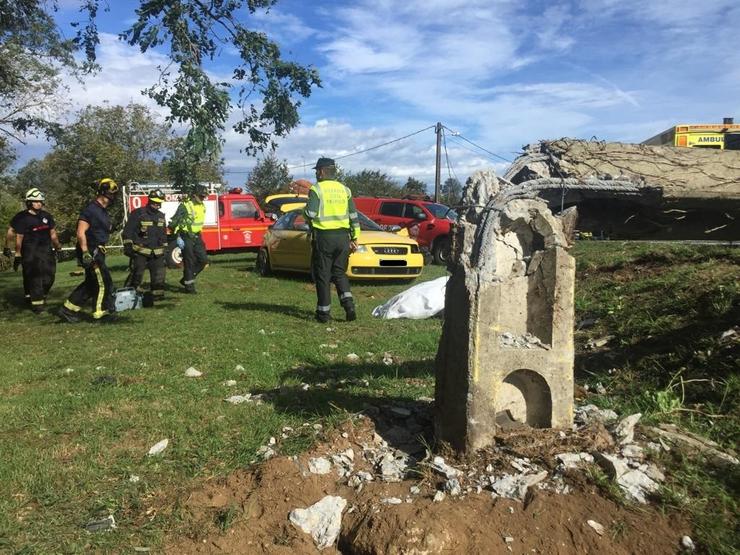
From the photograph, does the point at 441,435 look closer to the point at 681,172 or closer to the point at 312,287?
the point at 681,172

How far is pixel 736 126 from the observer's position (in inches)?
576

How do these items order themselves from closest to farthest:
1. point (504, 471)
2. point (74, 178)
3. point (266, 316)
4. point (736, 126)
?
point (504, 471)
point (266, 316)
point (736, 126)
point (74, 178)

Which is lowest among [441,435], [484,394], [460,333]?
[441,435]

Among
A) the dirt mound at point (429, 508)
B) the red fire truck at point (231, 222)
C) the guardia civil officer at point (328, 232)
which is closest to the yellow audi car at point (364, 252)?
the guardia civil officer at point (328, 232)

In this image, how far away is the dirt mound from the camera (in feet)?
9.23

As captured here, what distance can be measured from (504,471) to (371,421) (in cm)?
107

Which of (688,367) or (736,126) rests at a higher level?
(736,126)

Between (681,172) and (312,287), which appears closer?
(681,172)

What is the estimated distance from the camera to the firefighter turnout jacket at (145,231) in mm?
9891

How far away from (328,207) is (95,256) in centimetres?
342

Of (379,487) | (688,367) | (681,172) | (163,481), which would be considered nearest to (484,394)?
(379,487)

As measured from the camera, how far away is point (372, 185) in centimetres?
5453

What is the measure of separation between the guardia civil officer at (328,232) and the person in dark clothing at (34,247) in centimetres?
500

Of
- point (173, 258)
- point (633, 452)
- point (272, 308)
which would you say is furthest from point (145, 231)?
point (633, 452)
